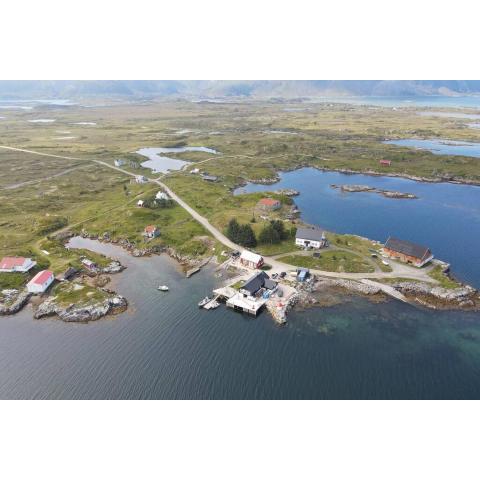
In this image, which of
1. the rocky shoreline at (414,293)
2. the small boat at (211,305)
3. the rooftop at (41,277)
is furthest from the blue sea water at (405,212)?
the rooftop at (41,277)

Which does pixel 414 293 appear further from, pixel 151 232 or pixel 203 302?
pixel 151 232

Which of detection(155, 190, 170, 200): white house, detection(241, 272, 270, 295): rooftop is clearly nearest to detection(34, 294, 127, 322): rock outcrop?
detection(241, 272, 270, 295): rooftop

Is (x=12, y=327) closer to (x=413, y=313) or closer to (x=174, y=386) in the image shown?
(x=174, y=386)

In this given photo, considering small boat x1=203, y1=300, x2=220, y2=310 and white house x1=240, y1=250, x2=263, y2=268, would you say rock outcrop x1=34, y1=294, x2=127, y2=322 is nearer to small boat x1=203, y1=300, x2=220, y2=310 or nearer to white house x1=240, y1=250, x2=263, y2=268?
small boat x1=203, y1=300, x2=220, y2=310

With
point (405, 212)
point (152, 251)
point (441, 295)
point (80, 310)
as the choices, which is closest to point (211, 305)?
point (80, 310)

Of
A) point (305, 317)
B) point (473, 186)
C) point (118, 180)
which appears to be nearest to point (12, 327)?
point (305, 317)

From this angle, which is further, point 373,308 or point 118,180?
point 118,180

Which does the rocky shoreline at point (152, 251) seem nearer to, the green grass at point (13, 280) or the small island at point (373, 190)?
the green grass at point (13, 280)
